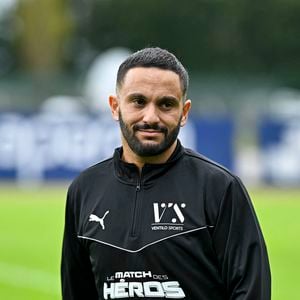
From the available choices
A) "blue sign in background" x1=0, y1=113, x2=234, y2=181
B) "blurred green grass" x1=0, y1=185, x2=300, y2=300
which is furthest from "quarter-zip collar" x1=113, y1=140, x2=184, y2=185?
"blue sign in background" x1=0, y1=113, x2=234, y2=181

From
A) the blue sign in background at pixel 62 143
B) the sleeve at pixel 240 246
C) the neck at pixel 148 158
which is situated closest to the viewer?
the sleeve at pixel 240 246

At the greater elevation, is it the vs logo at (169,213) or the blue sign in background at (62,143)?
the blue sign in background at (62,143)

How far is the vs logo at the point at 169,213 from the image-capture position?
4.93 metres

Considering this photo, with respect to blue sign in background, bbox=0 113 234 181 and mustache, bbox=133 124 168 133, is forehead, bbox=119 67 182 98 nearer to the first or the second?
mustache, bbox=133 124 168 133

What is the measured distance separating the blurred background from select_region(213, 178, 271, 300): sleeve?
6.99m

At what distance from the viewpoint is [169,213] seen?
4961 millimetres

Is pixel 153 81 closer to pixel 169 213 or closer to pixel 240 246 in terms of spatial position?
pixel 169 213

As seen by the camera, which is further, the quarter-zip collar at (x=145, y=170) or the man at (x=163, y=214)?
the quarter-zip collar at (x=145, y=170)

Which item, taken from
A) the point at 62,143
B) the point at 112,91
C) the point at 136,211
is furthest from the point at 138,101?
the point at 112,91

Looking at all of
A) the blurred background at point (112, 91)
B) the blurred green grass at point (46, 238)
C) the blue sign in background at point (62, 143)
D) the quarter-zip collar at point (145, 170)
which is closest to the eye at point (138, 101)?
the quarter-zip collar at point (145, 170)

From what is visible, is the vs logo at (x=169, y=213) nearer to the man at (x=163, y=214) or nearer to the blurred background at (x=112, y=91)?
the man at (x=163, y=214)

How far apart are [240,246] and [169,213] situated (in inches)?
13.3

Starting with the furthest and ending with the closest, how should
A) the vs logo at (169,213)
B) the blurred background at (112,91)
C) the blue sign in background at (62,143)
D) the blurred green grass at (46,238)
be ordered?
the blue sign in background at (62,143) < the blurred background at (112,91) < the blurred green grass at (46,238) < the vs logo at (169,213)

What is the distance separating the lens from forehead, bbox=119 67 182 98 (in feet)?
16.2
